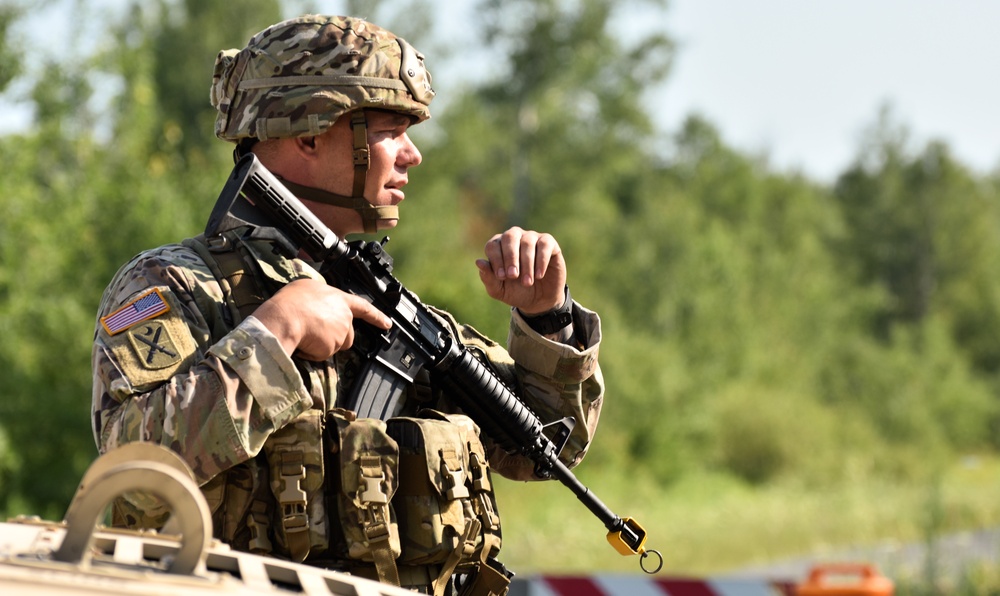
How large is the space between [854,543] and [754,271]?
24355mm

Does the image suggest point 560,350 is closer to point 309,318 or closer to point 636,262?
point 309,318

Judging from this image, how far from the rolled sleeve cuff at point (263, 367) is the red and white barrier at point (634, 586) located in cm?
301

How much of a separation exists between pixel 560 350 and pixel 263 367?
3.25 ft

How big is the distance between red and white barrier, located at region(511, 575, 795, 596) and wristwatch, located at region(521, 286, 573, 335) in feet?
7.22

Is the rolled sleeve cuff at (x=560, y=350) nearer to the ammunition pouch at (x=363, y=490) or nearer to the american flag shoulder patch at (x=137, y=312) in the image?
the ammunition pouch at (x=363, y=490)

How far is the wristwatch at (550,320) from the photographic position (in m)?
3.63

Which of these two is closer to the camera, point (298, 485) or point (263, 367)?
point (263, 367)

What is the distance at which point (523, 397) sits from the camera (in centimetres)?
372

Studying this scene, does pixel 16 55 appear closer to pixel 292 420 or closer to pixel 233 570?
pixel 292 420

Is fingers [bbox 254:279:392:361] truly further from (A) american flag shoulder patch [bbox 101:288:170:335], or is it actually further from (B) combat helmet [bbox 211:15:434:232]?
(B) combat helmet [bbox 211:15:434:232]

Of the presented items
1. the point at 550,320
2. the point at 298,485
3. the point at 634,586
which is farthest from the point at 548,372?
the point at 634,586

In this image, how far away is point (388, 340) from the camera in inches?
131

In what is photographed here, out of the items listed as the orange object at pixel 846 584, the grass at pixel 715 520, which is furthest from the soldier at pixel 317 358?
the grass at pixel 715 520

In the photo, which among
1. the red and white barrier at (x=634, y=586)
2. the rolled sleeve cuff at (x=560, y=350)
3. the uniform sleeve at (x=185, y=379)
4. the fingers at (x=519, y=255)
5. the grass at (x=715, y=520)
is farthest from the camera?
the grass at (x=715, y=520)
